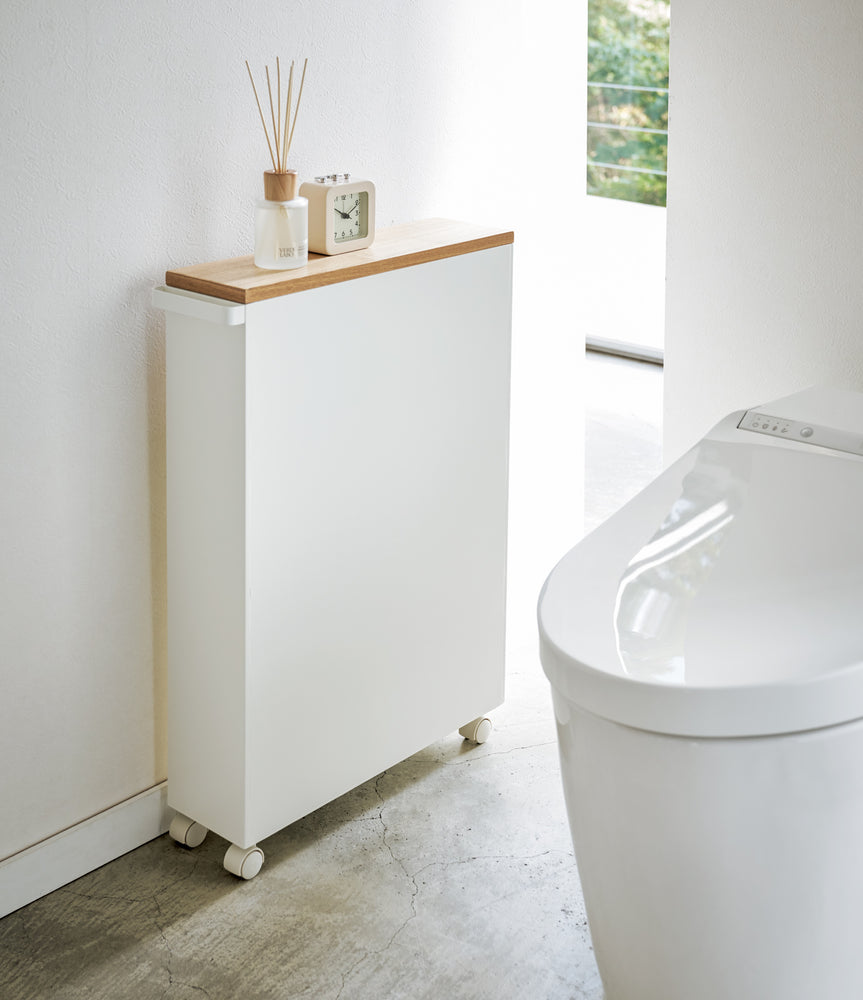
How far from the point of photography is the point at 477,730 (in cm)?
A: 196

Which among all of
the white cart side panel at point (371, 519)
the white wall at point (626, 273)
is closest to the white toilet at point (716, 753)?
the white cart side panel at point (371, 519)

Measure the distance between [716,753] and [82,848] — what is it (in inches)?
36.3

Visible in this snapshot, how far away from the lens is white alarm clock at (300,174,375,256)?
5.09 feet

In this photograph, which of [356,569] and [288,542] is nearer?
[288,542]

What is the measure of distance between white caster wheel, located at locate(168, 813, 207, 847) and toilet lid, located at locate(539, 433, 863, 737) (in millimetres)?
698

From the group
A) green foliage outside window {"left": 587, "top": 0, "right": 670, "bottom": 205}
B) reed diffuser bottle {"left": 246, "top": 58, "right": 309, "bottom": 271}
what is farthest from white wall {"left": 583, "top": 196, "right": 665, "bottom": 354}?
reed diffuser bottle {"left": 246, "top": 58, "right": 309, "bottom": 271}

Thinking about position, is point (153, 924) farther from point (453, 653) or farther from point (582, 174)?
point (582, 174)

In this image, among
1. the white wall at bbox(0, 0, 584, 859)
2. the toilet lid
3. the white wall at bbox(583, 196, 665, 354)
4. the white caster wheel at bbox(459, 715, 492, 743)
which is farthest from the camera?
the white wall at bbox(583, 196, 665, 354)

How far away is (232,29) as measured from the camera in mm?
1543

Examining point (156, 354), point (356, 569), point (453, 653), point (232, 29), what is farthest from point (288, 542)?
point (232, 29)

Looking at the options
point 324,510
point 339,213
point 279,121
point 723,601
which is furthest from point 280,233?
point 723,601

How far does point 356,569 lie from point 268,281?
423 mm

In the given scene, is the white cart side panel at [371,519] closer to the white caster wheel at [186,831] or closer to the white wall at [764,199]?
the white caster wheel at [186,831]

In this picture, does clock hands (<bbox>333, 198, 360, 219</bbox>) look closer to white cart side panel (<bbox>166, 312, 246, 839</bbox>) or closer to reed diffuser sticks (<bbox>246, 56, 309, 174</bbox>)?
reed diffuser sticks (<bbox>246, 56, 309, 174</bbox>)
